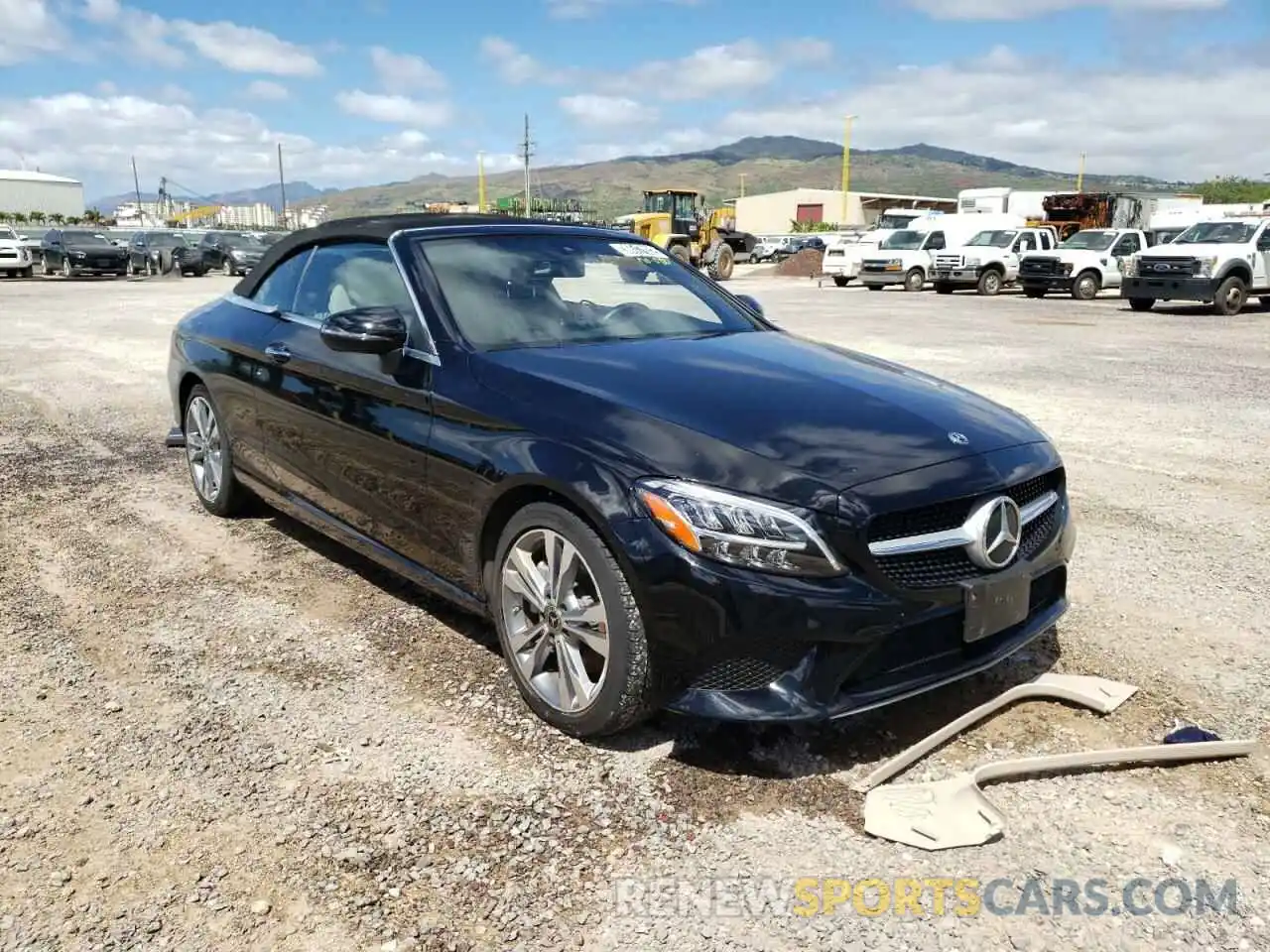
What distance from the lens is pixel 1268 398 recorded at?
963 cm

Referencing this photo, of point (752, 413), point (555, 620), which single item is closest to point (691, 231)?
point (752, 413)

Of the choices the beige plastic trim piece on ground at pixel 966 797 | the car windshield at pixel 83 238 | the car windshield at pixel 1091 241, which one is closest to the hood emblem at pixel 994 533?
the beige plastic trim piece on ground at pixel 966 797

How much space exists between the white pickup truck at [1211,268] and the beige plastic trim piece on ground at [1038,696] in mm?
19002

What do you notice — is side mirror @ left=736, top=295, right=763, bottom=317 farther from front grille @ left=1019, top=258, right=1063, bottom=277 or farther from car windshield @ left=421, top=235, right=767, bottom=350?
front grille @ left=1019, top=258, right=1063, bottom=277

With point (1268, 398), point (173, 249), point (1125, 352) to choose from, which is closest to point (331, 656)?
point (1268, 398)

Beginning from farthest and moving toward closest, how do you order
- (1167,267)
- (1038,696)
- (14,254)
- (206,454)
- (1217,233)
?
(14,254), (1217,233), (1167,267), (206,454), (1038,696)

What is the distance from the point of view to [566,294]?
4.08 metres

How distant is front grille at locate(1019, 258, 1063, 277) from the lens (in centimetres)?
2475

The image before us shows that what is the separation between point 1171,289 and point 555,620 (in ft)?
67.3

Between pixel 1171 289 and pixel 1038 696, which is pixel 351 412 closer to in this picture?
pixel 1038 696

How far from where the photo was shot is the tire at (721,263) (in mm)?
32812

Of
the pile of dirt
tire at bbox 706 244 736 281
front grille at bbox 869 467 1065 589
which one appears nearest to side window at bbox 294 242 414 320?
front grille at bbox 869 467 1065 589

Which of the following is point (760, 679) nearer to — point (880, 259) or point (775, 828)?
point (775, 828)

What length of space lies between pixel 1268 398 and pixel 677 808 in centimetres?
908
